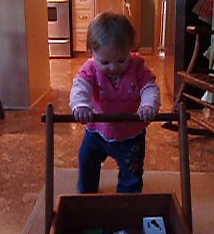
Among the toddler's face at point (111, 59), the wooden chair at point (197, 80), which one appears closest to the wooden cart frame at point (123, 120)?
the toddler's face at point (111, 59)

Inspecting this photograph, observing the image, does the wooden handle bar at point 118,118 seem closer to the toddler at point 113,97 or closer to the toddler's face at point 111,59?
the toddler at point 113,97

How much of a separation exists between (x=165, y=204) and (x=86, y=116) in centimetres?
28

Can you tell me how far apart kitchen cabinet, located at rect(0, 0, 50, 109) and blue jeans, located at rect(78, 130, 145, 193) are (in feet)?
3.92

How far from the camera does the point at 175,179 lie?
4.76 feet

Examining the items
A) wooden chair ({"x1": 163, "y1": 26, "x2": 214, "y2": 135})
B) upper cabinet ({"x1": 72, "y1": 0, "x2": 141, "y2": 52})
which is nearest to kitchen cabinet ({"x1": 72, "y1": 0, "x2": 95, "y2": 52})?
upper cabinet ({"x1": 72, "y1": 0, "x2": 141, "y2": 52})

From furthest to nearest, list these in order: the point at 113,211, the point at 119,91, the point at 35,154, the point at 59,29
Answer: the point at 59,29, the point at 35,154, the point at 119,91, the point at 113,211

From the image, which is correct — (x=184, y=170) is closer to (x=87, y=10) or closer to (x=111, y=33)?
(x=111, y=33)

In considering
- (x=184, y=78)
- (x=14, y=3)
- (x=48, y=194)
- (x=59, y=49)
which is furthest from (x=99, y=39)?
(x=59, y=49)

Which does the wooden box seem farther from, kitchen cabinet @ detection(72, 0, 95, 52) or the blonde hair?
kitchen cabinet @ detection(72, 0, 95, 52)

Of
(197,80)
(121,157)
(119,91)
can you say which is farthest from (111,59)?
(197,80)

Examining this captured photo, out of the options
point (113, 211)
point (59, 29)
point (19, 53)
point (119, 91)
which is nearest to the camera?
point (113, 211)

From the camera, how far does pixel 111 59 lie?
101cm

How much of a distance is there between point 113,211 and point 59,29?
3832mm

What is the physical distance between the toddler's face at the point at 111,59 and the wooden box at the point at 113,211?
0.98 ft
